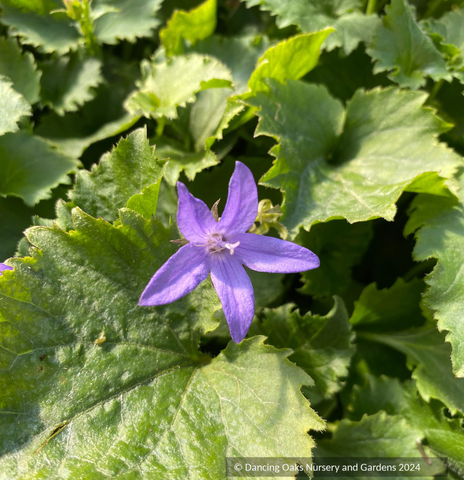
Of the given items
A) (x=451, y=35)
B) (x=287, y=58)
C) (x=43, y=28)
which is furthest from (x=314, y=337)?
(x=43, y=28)

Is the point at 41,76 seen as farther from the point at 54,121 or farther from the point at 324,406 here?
the point at 324,406

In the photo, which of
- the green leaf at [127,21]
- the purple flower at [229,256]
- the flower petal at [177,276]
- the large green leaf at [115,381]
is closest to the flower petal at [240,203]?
the purple flower at [229,256]

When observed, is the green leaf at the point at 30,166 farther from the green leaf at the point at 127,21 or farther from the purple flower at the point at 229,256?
the purple flower at the point at 229,256

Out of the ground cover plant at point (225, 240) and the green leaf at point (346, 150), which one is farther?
the green leaf at point (346, 150)

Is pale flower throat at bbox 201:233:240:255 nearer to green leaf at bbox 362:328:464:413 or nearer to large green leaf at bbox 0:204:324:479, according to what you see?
large green leaf at bbox 0:204:324:479

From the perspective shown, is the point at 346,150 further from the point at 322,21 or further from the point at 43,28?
the point at 43,28

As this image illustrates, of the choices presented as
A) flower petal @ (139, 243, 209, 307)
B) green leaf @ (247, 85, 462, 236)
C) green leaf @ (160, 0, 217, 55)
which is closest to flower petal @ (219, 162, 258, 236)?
flower petal @ (139, 243, 209, 307)

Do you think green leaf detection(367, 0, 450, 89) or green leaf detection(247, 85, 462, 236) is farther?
green leaf detection(367, 0, 450, 89)
